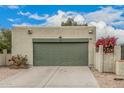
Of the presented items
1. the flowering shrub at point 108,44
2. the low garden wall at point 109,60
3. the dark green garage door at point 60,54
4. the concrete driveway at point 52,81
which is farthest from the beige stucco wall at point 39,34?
the concrete driveway at point 52,81

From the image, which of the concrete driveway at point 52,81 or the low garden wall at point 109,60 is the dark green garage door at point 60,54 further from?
the concrete driveway at point 52,81

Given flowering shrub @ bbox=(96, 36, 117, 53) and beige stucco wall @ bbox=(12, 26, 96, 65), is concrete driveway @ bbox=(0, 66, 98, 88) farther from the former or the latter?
beige stucco wall @ bbox=(12, 26, 96, 65)

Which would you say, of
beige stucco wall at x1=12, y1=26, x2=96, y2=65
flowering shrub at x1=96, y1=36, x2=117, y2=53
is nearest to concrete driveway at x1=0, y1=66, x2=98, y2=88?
flowering shrub at x1=96, y1=36, x2=117, y2=53

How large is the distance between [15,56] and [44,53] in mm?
2552

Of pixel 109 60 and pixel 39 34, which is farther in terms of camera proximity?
pixel 39 34

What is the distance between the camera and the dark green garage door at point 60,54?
27359mm

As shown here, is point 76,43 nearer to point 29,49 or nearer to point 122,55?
point 29,49

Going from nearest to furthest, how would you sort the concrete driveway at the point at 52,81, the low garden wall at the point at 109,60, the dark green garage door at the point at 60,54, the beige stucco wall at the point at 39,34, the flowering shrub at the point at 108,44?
the concrete driveway at the point at 52,81
the low garden wall at the point at 109,60
the flowering shrub at the point at 108,44
the dark green garage door at the point at 60,54
the beige stucco wall at the point at 39,34

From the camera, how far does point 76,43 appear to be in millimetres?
27516

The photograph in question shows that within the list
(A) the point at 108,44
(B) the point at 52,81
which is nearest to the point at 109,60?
(A) the point at 108,44

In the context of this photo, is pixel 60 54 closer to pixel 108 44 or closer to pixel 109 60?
pixel 108 44

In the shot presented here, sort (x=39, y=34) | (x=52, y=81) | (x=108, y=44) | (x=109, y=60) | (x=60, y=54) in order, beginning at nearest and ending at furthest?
(x=52, y=81) → (x=109, y=60) → (x=108, y=44) → (x=60, y=54) → (x=39, y=34)

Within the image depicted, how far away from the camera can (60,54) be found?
27.4m

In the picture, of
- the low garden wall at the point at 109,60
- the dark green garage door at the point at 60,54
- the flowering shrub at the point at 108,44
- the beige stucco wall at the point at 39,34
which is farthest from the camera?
the beige stucco wall at the point at 39,34
